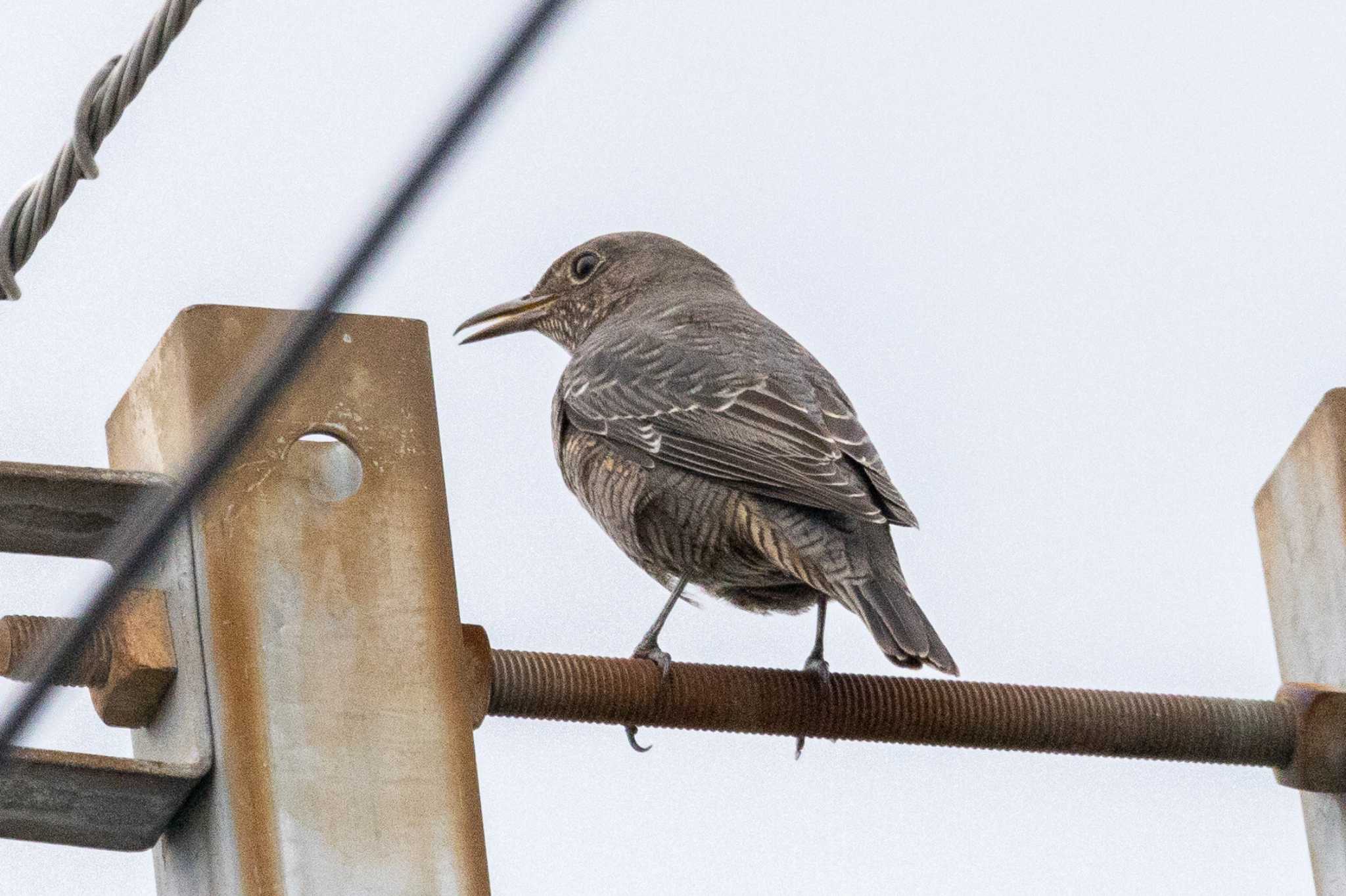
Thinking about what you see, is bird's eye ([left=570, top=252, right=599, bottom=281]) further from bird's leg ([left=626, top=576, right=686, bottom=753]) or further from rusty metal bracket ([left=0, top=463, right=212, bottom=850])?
rusty metal bracket ([left=0, top=463, right=212, bottom=850])

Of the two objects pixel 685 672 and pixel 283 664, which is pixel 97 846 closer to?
pixel 283 664

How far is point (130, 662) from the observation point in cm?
375

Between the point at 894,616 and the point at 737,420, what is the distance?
1.09m

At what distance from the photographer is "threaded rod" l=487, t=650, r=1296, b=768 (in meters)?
4.81

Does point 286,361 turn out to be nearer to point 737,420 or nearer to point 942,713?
point 942,713

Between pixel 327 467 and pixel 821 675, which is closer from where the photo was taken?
pixel 327 467

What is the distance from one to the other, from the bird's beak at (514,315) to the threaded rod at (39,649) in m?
4.91

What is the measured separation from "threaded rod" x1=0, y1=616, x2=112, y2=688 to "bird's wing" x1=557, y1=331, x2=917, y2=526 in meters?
2.72

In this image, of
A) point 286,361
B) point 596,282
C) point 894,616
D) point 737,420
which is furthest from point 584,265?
point 286,361

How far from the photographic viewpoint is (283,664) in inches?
146

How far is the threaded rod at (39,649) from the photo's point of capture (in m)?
3.72

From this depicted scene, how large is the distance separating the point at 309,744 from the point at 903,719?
178cm

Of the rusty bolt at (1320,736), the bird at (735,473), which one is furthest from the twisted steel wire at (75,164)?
the rusty bolt at (1320,736)

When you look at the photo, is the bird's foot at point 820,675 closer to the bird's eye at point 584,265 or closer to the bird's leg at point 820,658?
the bird's leg at point 820,658
